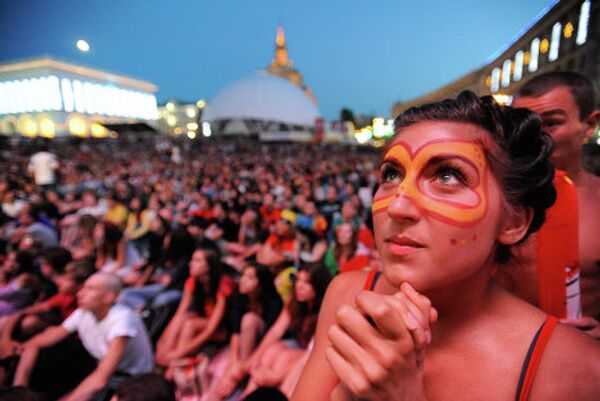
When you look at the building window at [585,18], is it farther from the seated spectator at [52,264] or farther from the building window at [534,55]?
the building window at [534,55]

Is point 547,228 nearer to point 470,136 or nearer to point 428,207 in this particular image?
point 470,136

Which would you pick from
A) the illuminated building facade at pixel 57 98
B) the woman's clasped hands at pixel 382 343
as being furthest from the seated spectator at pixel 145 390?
the illuminated building facade at pixel 57 98

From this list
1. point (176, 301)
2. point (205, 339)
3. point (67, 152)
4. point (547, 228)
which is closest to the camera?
point (547, 228)

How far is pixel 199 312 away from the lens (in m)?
3.91

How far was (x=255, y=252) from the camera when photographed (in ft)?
18.7

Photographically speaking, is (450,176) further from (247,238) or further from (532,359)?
(247,238)

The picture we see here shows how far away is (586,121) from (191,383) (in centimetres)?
368

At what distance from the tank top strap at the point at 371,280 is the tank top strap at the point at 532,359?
1.55ft

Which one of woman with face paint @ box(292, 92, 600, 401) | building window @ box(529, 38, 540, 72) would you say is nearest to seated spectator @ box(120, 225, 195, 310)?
woman with face paint @ box(292, 92, 600, 401)

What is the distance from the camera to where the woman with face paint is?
0.82m

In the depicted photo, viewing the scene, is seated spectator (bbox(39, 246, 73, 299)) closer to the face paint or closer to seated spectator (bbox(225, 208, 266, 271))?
seated spectator (bbox(225, 208, 266, 271))

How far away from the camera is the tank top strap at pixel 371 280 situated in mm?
1181

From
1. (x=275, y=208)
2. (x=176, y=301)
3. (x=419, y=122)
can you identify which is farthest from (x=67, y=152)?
(x=419, y=122)

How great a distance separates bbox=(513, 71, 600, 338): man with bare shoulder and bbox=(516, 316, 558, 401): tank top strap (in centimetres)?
100
